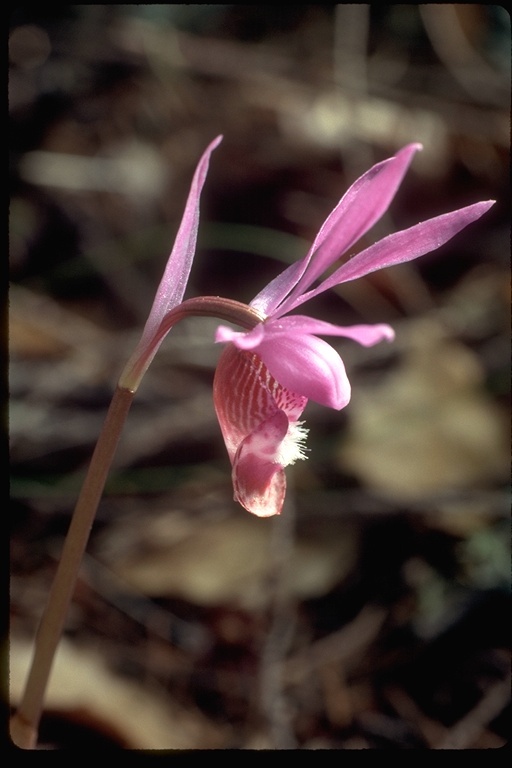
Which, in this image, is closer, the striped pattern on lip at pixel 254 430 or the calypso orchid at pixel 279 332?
the calypso orchid at pixel 279 332

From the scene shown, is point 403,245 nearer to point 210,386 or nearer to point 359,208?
point 359,208

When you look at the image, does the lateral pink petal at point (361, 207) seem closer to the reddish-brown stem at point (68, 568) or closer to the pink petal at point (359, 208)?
the pink petal at point (359, 208)

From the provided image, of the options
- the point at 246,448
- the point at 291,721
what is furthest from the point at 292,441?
the point at 291,721

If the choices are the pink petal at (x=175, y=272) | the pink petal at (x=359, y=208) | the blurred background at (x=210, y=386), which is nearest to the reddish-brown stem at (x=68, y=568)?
the pink petal at (x=175, y=272)

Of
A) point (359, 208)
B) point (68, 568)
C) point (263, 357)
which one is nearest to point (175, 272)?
point (263, 357)

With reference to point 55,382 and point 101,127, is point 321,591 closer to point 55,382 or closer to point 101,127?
point 55,382

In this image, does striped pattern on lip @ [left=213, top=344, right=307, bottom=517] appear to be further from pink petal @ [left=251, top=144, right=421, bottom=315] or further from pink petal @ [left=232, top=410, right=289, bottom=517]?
pink petal @ [left=251, top=144, right=421, bottom=315]

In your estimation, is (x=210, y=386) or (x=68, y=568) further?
(x=210, y=386)
